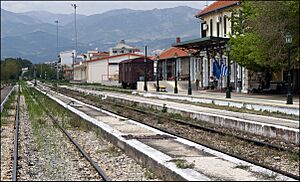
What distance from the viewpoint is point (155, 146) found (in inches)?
559

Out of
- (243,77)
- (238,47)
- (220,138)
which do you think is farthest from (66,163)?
(243,77)

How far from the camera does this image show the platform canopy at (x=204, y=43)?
5121 cm

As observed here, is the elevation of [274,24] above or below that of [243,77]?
above

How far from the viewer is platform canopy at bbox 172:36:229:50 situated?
51206 millimetres

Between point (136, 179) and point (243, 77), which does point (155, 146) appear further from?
point (243, 77)

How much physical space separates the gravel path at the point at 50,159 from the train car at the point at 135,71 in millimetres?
49566

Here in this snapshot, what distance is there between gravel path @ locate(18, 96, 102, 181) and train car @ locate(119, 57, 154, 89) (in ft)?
163

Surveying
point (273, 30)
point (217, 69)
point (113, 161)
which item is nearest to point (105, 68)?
point (217, 69)

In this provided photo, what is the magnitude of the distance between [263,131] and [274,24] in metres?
17.9

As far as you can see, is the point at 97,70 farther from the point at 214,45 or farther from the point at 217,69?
the point at 217,69

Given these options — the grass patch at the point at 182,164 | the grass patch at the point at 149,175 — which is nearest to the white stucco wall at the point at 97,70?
the grass patch at the point at 182,164

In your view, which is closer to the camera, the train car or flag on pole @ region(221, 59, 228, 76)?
flag on pole @ region(221, 59, 228, 76)

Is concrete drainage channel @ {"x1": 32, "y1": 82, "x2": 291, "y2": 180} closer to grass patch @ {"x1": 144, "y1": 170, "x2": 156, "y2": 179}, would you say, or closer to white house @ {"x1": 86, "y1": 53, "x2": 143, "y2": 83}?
grass patch @ {"x1": 144, "y1": 170, "x2": 156, "y2": 179}

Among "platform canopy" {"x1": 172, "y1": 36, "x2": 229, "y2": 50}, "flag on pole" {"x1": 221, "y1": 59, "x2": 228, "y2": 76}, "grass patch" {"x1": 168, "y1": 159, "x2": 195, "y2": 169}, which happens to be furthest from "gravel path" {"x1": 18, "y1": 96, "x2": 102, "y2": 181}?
"platform canopy" {"x1": 172, "y1": 36, "x2": 229, "y2": 50}
